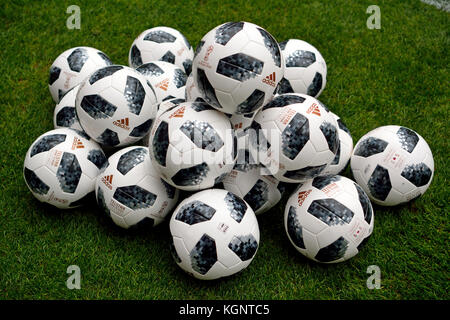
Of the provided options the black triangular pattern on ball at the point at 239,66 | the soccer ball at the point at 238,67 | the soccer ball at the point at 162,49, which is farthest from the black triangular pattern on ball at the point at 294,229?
the soccer ball at the point at 162,49

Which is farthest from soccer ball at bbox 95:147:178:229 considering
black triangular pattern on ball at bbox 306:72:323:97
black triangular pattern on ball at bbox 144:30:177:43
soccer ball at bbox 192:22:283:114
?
black triangular pattern on ball at bbox 306:72:323:97

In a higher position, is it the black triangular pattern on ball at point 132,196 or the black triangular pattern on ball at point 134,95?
the black triangular pattern on ball at point 134,95

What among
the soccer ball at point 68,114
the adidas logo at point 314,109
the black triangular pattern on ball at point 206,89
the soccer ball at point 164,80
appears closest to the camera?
the black triangular pattern on ball at point 206,89

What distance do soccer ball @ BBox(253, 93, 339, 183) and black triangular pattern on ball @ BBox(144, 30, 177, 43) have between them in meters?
1.86

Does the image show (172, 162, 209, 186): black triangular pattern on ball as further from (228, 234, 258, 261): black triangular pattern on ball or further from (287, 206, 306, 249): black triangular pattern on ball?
(287, 206, 306, 249): black triangular pattern on ball

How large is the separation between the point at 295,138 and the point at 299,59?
1386mm

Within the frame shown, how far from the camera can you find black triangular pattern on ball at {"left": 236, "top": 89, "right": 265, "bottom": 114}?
3088 millimetres

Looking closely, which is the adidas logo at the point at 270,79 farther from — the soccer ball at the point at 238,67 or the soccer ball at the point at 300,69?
the soccer ball at the point at 300,69

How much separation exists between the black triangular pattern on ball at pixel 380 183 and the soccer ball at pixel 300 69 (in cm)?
113

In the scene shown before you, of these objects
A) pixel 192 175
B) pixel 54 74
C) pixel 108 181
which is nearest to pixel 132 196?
pixel 108 181

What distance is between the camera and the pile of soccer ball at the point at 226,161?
3.08 meters

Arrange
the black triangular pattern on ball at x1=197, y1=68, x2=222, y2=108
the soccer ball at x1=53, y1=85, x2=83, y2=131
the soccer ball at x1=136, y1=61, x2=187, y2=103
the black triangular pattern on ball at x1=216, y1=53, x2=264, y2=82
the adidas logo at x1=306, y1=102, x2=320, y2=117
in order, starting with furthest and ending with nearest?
the soccer ball at x1=136, y1=61, x2=187, y2=103
the soccer ball at x1=53, y1=85, x2=83, y2=131
the adidas logo at x1=306, y1=102, x2=320, y2=117
the black triangular pattern on ball at x1=197, y1=68, x2=222, y2=108
the black triangular pattern on ball at x1=216, y1=53, x2=264, y2=82

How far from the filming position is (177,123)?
3.16 m

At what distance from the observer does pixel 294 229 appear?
3.33m
